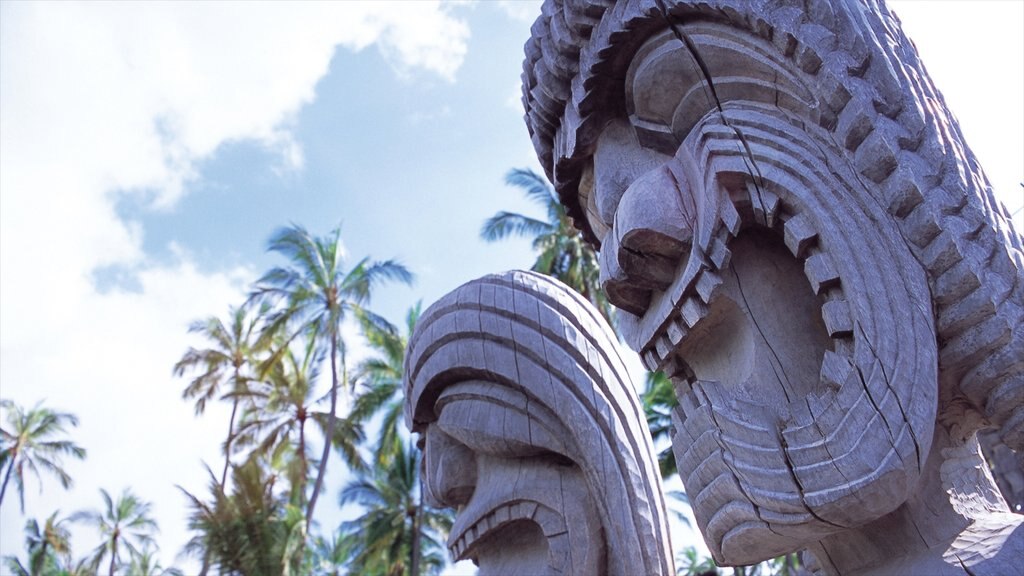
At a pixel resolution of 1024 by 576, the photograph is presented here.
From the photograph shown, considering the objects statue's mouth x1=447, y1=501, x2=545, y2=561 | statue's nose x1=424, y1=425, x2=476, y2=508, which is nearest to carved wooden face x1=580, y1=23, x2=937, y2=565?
statue's mouth x1=447, y1=501, x2=545, y2=561

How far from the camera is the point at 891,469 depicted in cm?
107

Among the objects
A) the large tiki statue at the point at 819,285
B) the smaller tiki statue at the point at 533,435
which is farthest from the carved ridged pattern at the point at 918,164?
the smaller tiki statue at the point at 533,435

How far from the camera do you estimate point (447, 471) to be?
8.00 ft

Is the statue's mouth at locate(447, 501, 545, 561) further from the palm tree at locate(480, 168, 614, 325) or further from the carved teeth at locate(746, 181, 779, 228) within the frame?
the palm tree at locate(480, 168, 614, 325)

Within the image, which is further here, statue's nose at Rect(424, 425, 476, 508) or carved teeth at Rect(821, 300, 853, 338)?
statue's nose at Rect(424, 425, 476, 508)

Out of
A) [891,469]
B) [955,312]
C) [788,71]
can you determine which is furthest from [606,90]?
[891,469]

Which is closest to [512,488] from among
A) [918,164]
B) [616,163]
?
[616,163]

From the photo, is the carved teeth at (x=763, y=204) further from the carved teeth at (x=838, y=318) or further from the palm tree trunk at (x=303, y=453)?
the palm tree trunk at (x=303, y=453)

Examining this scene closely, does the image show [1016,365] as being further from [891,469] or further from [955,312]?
[891,469]

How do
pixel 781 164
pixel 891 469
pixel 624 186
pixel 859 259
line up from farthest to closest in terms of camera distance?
pixel 624 186, pixel 781 164, pixel 859 259, pixel 891 469

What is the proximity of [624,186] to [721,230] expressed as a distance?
1.17 feet

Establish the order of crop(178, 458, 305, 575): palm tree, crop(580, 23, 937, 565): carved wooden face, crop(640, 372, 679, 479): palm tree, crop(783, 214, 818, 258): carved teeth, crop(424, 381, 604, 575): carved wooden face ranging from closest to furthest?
crop(580, 23, 937, 565): carved wooden face → crop(783, 214, 818, 258): carved teeth → crop(424, 381, 604, 575): carved wooden face → crop(178, 458, 305, 575): palm tree → crop(640, 372, 679, 479): palm tree

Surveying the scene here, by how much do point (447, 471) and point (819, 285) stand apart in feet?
4.98

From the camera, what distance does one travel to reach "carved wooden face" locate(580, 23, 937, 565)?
1.11 metres
